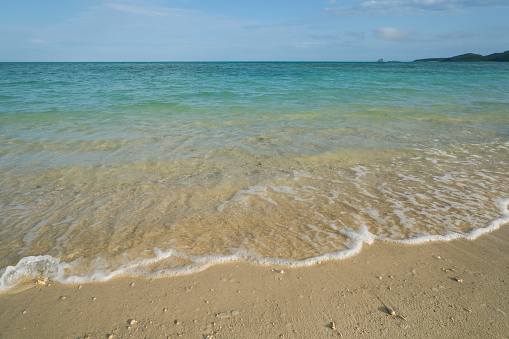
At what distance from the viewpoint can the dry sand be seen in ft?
6.46

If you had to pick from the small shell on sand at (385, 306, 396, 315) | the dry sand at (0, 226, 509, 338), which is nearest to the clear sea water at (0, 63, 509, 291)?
the dry sand at (0, 226, 509, 338)

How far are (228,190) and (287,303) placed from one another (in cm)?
207

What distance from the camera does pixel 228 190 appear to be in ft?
13.3

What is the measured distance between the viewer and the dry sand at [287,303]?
197cm

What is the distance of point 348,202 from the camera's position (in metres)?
3.74

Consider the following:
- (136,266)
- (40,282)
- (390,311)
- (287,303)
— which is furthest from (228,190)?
(390,311)

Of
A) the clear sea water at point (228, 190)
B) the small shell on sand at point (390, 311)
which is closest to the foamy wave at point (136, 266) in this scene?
the clear sea water at point (228, 190)

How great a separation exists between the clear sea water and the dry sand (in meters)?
0.19

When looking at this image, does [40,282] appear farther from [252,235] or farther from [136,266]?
[252,235]

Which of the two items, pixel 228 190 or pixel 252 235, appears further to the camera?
pixel 228 190

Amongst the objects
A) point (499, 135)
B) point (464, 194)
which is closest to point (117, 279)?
point (464, 194)

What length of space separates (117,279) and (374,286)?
1.94 m

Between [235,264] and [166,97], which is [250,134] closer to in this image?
[235,264]

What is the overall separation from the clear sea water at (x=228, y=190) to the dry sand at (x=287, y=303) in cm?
19
